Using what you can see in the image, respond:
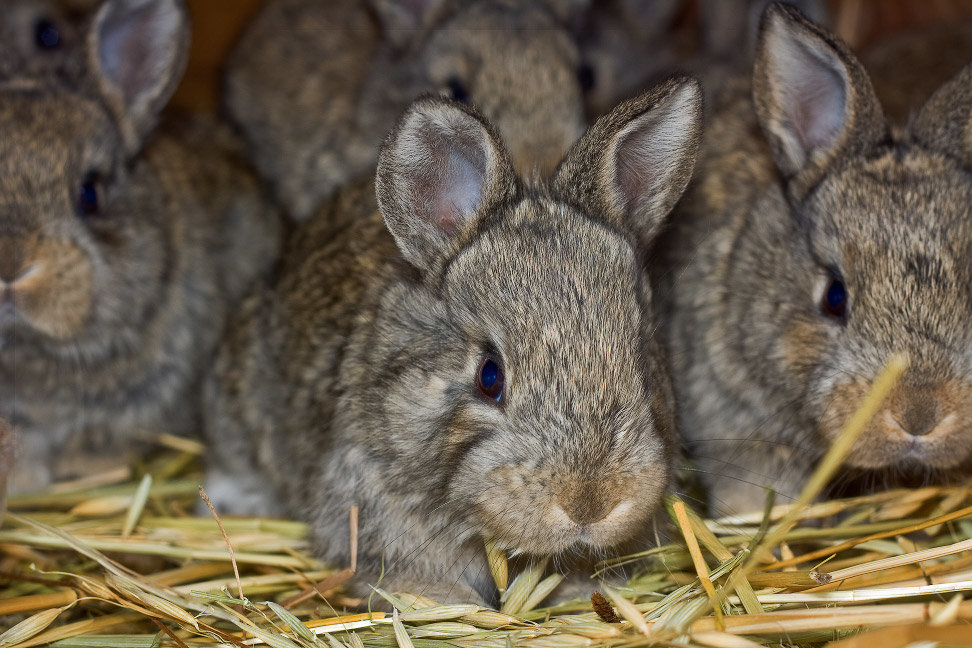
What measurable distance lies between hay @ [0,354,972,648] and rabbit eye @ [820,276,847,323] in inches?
24.6

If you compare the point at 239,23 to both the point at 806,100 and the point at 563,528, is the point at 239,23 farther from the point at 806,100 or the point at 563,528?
the point at 563,528

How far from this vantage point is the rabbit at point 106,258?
422cm

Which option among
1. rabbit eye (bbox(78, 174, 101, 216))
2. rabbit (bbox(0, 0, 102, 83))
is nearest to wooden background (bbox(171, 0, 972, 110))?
rabbit (bbox(0, 0, 102, 83))

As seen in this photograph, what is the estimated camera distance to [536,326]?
3051mm

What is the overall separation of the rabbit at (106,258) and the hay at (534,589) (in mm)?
596

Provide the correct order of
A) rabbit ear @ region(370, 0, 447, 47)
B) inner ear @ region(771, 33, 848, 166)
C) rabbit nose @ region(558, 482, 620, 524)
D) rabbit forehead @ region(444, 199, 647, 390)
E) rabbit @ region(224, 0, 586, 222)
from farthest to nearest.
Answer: rabbit ear @ region(370, 0, 447, 47)
rabbit @ region(224, 0, 586, 222)
inner ear @ region(771, 33, 848, 166)
rabbit forehead @ region(444, 199, 647, 390)
rabbit nose @ region(558, 482, 620, 524)

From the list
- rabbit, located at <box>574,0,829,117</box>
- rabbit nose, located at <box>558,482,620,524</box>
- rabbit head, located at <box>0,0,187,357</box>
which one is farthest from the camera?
rabbit, located at <box>574,0,829,117</box>

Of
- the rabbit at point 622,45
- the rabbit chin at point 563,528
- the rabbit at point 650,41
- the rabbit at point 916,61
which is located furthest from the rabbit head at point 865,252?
the rabbit at point 622,45

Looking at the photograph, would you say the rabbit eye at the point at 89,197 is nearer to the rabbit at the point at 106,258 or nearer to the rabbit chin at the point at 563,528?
the rabbit at the point at 106,258

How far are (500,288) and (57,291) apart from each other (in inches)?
74.3

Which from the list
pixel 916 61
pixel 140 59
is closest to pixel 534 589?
pixel 140 59

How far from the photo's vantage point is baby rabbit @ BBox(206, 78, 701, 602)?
117 inches

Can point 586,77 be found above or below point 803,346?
above

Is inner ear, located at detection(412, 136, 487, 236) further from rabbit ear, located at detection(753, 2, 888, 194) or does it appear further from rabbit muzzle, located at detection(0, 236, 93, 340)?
rabbit muzzle, located at detection(0, 236, 93, 340)
